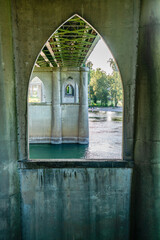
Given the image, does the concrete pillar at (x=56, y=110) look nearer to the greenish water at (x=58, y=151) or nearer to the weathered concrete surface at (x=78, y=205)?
the greenish water at (x=58, y=151)

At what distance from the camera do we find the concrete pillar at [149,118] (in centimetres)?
710

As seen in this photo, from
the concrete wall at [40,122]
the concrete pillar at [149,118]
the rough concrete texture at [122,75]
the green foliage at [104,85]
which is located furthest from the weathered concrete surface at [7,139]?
the green foliage at [104,85]

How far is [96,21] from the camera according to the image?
24.3 feet

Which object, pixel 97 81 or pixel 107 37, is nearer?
pixel 107 37

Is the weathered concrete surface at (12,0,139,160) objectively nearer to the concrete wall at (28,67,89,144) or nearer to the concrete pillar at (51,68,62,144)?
the concrete wall at (28,67,89,144)

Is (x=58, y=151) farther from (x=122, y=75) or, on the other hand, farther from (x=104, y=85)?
(x=104, y=85)

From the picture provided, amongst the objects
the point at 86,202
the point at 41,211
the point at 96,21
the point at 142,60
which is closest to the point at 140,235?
the point at 86,202

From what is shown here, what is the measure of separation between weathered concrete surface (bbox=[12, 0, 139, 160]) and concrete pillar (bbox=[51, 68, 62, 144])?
58.2ft

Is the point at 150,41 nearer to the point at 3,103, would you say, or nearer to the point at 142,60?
the point at 142,60

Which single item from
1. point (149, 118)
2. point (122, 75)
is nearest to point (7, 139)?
point (122, 75)

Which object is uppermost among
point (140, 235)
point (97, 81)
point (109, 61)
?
point (109, 61)

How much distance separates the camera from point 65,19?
7398 millimetres

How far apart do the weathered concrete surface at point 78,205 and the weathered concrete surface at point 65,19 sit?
3616 millimetres

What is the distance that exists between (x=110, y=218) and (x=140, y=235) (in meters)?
1.16
